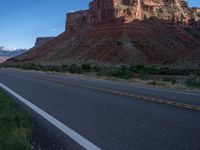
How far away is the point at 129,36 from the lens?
103m

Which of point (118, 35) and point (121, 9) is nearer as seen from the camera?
point (118, 35)

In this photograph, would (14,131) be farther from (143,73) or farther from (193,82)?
(143,73)

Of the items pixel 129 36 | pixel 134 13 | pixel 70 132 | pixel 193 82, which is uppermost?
pixel 134 13

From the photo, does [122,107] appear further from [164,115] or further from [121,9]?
[121,9]

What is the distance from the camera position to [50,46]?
130 meters

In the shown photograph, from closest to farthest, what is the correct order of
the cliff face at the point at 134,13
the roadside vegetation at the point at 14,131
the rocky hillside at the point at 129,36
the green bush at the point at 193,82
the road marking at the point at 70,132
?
the roadside vegetation at the point at 14,131 → the road marking at the point at 70,132 → the green bush at the point at 193,82 → the rocky hillside at the point at 129,36 → the cliff face at the point at 134,13

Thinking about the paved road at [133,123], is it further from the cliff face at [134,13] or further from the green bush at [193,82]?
the cliff face at [134,13]

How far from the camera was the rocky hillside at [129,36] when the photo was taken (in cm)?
9556

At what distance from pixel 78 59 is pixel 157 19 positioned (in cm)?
2963

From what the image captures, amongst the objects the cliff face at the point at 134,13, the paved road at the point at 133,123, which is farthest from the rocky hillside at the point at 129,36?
the paved road at the point at 133,123

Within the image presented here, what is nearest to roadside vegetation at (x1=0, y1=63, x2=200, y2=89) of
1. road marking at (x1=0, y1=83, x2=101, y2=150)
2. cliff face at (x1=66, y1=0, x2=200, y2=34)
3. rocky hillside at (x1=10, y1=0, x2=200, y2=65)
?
road marking at (x1=0, y1=83, x2=101, y2=150)

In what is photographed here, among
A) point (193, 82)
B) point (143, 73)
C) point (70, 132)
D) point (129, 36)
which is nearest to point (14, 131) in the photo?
point (70, 132)

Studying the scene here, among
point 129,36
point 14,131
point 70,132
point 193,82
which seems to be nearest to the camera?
point 14,131

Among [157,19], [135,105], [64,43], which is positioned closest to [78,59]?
[64,43]
